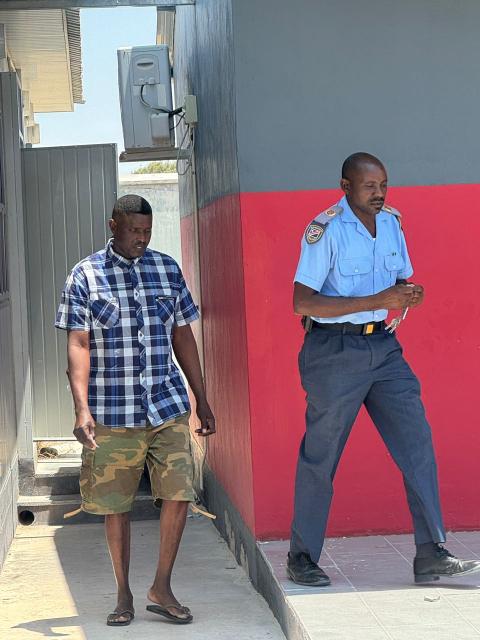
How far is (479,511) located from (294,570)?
1234mm

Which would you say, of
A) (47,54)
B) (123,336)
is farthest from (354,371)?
(47,54)

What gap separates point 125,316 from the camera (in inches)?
203

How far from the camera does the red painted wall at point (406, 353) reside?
5.62 metres

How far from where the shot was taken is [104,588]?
236 inches

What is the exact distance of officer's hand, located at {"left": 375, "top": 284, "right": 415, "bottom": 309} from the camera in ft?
15.1

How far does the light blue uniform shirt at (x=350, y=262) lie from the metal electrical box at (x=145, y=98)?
10.9 ft

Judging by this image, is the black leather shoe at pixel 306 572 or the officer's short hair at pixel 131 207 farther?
the officer's short hair at pixel 131 207

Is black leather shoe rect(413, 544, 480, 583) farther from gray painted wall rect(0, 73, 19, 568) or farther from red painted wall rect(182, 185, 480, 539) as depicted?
gray painted wall rect(0, 73, 19, 568)

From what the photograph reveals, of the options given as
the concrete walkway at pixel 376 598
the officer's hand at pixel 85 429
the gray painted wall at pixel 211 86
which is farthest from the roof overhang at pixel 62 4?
the concrete walkway at pixel 376 598

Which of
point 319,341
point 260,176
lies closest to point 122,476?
point 319,341

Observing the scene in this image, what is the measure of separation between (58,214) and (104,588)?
301 centimetres

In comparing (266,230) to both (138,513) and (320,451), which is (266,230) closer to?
(320,451)

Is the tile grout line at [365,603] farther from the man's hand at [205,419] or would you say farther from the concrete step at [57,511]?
the concrete step at [57,511]


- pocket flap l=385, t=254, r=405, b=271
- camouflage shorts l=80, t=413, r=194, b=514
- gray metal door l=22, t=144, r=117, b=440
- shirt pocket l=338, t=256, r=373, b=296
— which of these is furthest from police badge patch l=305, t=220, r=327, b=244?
gray metal door l=22, t=144, r=117, b=440
